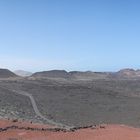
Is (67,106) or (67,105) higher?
(67,105)

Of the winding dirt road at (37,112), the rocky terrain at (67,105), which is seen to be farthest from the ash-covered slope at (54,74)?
the winding dirt road at (37,112)

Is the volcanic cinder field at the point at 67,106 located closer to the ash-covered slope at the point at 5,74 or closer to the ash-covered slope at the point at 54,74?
the ash-covered slope at the point at 5,74

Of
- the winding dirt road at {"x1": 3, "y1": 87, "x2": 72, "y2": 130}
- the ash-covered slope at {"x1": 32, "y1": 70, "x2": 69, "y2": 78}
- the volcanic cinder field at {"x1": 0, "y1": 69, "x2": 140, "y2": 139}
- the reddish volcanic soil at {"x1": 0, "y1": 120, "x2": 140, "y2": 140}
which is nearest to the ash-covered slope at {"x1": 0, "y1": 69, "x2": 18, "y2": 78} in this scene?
the ash-covered slope at {"x1": 32, "y1": 70, "x2": 69, "y2": 78}

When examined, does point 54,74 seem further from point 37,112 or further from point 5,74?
point 37,112

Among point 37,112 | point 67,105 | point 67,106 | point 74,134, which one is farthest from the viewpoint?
point 67,105

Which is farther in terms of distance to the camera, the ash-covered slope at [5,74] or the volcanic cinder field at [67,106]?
the ash-covered slope at [5,74]

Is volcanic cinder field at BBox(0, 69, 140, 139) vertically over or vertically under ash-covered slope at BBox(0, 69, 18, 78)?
under

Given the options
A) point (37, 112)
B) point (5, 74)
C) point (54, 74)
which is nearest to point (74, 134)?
point (37, 112)

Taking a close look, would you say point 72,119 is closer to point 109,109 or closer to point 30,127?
point 109,109

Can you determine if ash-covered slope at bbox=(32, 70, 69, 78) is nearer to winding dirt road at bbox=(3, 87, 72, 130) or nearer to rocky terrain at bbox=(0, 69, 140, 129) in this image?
rocky terrain at bbox=(0, 69, 140, 129)

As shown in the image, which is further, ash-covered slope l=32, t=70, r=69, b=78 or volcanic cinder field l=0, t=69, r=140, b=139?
ash-covered slope l=32, t=70, r=69, b=78

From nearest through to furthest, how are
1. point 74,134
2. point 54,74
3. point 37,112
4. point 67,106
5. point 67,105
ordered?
point 74,134
point 37,112
point 67,106
point 67,105
point 54,74
